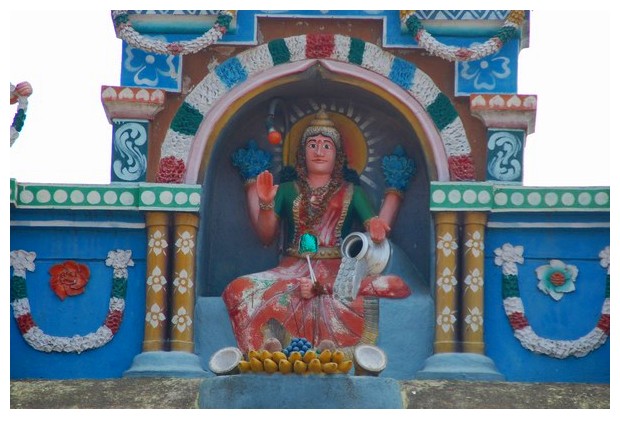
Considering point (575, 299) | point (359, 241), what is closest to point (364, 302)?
point (359, 241)

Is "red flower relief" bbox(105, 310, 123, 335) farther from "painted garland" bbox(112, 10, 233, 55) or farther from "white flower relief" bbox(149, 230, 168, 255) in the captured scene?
"painted garland" bbox(112, 10, 233, 55)

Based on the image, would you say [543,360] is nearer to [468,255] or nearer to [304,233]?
A: [468,255]

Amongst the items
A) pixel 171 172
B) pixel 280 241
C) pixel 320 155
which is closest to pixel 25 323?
pixel 171 172

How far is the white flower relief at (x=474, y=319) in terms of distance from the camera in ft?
60.4

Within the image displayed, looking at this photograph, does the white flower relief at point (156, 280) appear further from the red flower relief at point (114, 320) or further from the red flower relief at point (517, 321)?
the red flower relief at point (517, 321)

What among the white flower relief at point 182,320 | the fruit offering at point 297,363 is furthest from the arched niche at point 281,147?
the fruit offering at point 297,363

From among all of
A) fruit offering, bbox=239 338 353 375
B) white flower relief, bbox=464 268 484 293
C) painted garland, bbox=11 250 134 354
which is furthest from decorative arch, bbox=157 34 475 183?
fruit offering, bbox=239 338 353 375

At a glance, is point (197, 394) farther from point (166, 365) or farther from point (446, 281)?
point (446, 281)

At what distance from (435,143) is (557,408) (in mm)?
2906

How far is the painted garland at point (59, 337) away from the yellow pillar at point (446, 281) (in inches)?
109

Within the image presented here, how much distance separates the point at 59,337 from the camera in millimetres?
18562

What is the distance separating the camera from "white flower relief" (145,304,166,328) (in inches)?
727

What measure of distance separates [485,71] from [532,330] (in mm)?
2434

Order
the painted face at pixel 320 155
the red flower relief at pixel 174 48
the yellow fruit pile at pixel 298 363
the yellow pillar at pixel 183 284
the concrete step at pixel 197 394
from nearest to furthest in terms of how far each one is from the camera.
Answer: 1. the yellow fruit pile at pixel 298 363
2. the concrete step at pixel 197 394
3. the yellow pillar at pixel 183 284
4. the red flower relief at pixel 174 48
5. the painted face at pixel 320 155
